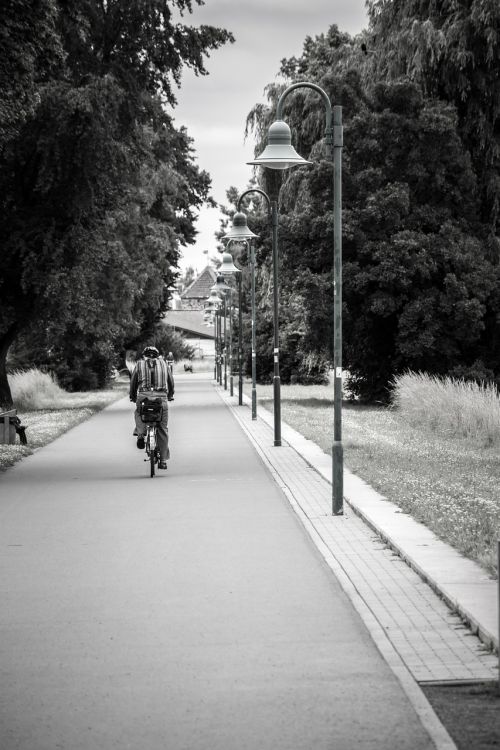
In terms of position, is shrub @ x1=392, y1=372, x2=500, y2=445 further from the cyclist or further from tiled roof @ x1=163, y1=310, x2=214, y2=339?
tiled roof @ x1=163, y1=310, x2=214, y2=339

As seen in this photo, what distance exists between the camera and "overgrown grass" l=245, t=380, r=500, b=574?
11273 millimetres

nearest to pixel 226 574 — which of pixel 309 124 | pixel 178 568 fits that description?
pixel 178 568

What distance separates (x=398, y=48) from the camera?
35406mm

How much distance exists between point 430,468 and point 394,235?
19.1 meters

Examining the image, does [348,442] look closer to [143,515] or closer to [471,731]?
[143,515]

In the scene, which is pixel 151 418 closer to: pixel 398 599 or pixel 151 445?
pixel 151 445

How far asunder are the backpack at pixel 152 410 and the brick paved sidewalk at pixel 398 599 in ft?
9.95

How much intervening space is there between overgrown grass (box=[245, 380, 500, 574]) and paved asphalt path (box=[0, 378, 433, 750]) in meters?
1.41

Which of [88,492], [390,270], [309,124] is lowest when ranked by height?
[88,492]

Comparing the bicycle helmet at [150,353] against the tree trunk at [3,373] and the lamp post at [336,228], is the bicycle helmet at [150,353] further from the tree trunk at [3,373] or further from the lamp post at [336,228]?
the tree trunk at [3,373]

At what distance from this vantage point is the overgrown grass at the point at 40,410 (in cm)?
2216

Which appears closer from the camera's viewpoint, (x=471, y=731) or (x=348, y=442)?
(x=471, y=731)

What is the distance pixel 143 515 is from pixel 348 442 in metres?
9.93

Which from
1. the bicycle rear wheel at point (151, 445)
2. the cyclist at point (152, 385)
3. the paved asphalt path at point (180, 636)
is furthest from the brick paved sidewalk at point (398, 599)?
the cyclist at point (152, 385)
